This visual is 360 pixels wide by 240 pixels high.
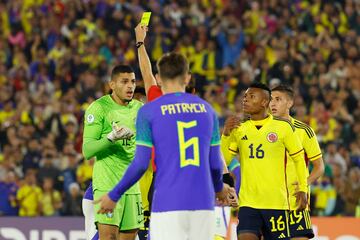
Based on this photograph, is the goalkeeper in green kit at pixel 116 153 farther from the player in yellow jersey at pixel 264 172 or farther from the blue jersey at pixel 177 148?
the blue jersey at pixel 177 148

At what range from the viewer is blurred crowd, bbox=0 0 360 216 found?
20703 mm

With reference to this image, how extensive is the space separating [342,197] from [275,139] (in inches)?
359

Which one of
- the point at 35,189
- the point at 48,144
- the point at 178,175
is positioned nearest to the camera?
the point at 178,175

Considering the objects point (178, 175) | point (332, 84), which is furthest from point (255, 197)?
point (332, 84)

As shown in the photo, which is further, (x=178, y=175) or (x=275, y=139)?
(x=275, y=139)

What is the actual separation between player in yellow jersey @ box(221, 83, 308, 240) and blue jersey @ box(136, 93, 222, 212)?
2660mm

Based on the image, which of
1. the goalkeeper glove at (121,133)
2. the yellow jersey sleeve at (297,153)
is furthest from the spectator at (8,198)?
the goalkeeper glove at (121,133)

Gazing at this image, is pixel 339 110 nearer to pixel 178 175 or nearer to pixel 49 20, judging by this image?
pixel 49 20

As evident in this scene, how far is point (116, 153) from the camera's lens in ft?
38.4

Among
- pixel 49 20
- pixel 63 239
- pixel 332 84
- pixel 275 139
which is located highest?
pixel 49 20

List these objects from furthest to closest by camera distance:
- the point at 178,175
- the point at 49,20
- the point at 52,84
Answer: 1. the point at 49,20
2. the point at 52,84
3. the point at 178,175

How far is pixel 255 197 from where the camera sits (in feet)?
37.9

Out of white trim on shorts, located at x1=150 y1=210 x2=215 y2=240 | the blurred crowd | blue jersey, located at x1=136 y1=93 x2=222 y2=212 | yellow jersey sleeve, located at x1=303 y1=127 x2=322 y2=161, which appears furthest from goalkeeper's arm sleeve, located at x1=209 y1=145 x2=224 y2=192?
the blurred crowd

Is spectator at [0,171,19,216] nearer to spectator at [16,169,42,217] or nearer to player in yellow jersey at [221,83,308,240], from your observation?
spectator at [16,169,42,217]
